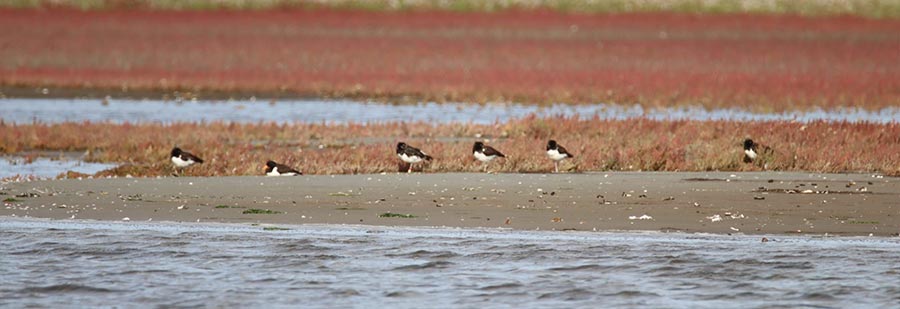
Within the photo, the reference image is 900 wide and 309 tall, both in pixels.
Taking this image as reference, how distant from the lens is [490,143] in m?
23.3

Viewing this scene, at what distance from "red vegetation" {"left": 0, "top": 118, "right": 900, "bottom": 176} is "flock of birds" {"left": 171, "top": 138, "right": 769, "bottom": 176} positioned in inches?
5.9

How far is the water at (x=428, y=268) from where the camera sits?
12.3 m

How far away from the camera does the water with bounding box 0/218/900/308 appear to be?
12305 mm

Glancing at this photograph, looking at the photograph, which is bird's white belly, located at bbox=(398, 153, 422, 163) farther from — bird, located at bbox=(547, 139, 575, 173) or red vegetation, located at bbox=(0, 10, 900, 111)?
red vegetation, located at bbox=(0, 10, 900, 111)

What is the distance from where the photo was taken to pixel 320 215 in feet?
52.5

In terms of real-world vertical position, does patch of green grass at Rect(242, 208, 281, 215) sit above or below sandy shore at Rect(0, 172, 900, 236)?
below

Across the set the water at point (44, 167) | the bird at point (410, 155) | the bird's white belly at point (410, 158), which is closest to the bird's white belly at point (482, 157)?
the bird at point (410, 155)

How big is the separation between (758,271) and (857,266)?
84 cm

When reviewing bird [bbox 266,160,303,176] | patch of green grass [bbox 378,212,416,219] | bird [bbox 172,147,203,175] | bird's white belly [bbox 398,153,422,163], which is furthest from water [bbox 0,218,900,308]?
bird [bbox 172,147,203,175]

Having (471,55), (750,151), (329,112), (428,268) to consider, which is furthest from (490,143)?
(471,55)

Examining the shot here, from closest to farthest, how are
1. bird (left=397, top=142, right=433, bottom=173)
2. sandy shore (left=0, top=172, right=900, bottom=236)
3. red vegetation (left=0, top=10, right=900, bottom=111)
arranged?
sandy shore (left=0, top=172, right=900, bottom=236), bird (left=397, top=142, right=433, bottom=173), red vegetation (left=0, top=10, right=900, bottom=111)

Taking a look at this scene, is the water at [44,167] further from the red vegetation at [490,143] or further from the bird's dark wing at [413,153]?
the bird's dark wing at [413,153]

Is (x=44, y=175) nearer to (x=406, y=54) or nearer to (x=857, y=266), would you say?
(x=857, y=266)

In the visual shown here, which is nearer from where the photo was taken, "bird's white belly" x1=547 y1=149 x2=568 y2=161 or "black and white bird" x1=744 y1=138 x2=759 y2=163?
"bird's white belly" x1=547 y1=149 x2=568 y2=161
